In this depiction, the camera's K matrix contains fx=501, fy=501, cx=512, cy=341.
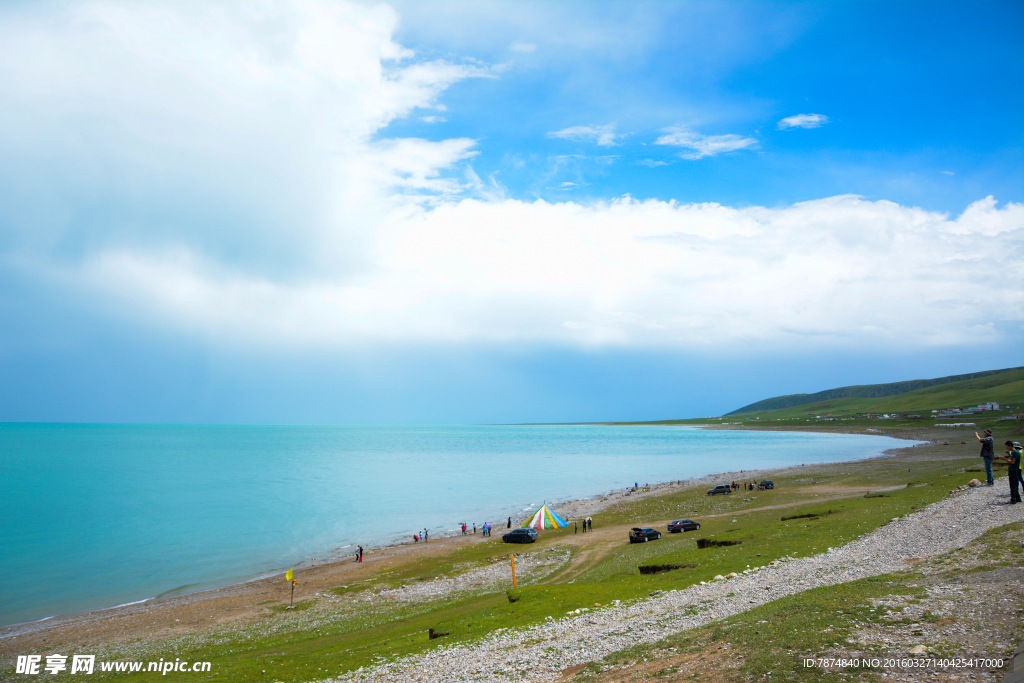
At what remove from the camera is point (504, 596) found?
29875mm

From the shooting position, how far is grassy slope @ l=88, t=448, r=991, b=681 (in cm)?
2248

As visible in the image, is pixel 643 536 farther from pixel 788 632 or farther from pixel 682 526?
pixel 788 632

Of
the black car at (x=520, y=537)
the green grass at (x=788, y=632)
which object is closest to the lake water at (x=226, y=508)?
the black car at (x=520, y=537)

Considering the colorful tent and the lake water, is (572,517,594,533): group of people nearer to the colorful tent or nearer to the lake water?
the colorful tent

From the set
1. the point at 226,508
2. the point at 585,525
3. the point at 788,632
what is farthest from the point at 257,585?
the point at 226,508

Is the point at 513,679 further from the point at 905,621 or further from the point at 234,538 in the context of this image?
the point at 234,538

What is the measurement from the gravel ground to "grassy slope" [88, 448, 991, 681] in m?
1.54

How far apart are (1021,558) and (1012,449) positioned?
12.1 meters

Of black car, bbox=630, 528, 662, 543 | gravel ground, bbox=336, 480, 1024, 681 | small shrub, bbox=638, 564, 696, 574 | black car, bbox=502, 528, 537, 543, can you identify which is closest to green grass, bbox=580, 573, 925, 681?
gravel ground, bbox=336, 480, 1024, 681

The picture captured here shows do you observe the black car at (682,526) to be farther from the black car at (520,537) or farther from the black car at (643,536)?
the black car at (520,537)

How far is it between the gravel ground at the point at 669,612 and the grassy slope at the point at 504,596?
154 centimetres

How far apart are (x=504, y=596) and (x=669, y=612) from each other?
12157 mm

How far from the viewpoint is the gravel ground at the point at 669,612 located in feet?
57.7

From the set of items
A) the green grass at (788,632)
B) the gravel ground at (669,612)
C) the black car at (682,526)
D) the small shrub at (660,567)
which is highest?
the green grass at (788,632)
